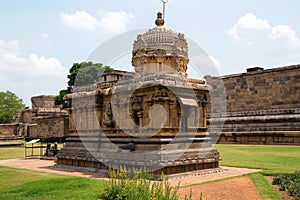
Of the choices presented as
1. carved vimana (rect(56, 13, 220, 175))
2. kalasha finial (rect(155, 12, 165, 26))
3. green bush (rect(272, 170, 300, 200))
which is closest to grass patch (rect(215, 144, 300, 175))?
green bush (rect(272, 170, 300, 200))

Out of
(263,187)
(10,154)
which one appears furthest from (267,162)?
(10,154)

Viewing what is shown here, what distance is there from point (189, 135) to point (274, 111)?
1118 cm

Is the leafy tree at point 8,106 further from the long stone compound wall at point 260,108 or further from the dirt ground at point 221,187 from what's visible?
the dirt ground at point 221,187

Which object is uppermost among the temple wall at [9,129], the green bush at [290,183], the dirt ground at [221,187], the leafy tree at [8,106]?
the leafy tree at [8,106]

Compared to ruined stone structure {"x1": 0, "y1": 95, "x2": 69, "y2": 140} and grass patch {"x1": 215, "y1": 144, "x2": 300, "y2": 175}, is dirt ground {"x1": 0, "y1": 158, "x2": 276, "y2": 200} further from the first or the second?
ruined stone structure {"x1": 0, "y1": 95, "x2": 69, "y2": 140}

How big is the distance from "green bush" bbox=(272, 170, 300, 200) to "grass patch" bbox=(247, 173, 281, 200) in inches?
9.8

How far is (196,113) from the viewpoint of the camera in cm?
1103

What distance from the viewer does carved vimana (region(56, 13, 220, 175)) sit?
9.73 metres

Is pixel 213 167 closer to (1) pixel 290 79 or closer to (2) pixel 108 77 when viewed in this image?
(2) pixel 108 77

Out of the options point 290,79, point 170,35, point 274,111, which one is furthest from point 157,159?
point 290,79

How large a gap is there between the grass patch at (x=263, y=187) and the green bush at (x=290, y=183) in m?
0.25

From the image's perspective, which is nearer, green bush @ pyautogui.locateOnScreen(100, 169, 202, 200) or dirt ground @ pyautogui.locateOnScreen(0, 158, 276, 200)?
green bush @ pyautogui.locateOnScreen(100, 169, 202, 200)

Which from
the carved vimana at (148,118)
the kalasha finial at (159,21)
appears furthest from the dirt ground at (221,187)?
the kalasha finial at (159,21)

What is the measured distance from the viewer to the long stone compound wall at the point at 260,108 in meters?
18.8
